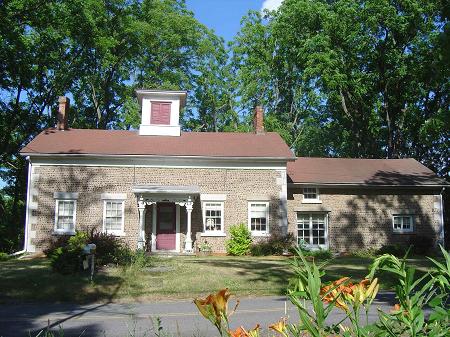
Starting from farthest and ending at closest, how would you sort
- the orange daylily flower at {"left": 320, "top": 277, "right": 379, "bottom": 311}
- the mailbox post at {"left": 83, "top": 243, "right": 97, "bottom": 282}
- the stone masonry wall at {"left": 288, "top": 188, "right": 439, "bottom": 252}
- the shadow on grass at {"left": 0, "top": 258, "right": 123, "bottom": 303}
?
the stone masonry wall at {"left": 288, "top": 188, "right": 439, "bottom": 252}
the mailbox post at {"left": 83, "top": 243, "right": 97, "bottom": 282}
the shadow on grass at {"left": 0, "top": 258, "right": 123, "bottom": 303}
the orange daylily flower at {"left": 320, "top": 277, "right": 379, "bottom": 311}

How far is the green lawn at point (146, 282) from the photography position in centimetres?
1325

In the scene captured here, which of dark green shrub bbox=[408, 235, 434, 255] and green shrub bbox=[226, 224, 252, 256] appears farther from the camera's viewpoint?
dark green shrub bbox=[408, 235, 434, 255]

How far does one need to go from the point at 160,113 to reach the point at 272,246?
10076mm

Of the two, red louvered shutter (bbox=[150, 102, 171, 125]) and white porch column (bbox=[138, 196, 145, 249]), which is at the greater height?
red louvered shutter (bbox=[150, 102, 171, 125])

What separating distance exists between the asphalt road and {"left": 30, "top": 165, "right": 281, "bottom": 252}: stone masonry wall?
10.9 metres

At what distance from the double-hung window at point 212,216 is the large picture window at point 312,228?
4.77 metres

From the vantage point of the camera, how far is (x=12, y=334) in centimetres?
867

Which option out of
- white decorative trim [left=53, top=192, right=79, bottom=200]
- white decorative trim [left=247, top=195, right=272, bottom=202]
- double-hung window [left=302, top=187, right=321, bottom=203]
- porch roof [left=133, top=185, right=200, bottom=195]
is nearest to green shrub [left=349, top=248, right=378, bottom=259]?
double-hung window [left=302, top=187, right=321, bottom=203]

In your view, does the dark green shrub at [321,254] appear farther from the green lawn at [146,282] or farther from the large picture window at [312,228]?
the green lawn at [146,282]

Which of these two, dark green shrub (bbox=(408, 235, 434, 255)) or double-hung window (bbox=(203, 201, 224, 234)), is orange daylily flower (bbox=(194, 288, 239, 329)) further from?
dark green shrub (bbox=(408, 235, 434, 255))

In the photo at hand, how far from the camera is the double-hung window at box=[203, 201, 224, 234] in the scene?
23841mm

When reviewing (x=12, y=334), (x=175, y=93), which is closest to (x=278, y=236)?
(x=175, y=93)

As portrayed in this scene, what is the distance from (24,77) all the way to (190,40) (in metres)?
15.5

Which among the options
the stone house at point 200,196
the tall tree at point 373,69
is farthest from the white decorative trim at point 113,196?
the tall tree at point 373,69
